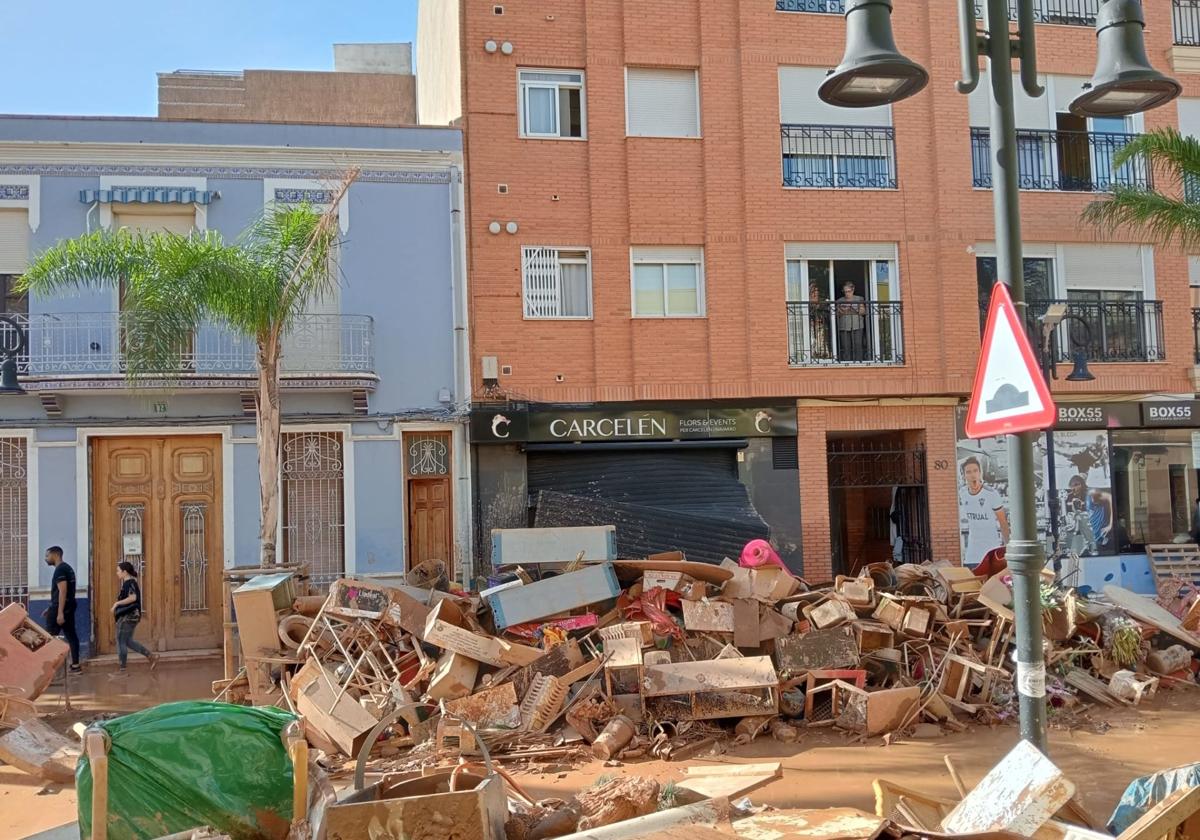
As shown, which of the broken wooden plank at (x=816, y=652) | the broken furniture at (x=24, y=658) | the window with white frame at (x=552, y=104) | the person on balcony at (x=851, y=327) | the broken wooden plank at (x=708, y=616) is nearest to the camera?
the broken wooden plank at (x=816, y=652)

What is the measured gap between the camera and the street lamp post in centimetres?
417

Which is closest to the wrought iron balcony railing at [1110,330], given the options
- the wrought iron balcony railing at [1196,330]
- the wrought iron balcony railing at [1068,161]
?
the wrought iron balcony railing at [1196,330]

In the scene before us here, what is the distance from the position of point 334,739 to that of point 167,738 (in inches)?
144

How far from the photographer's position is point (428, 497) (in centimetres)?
1527

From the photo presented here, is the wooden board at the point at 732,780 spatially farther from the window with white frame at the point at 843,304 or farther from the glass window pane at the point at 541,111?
the glass window pane at the point at 541,111

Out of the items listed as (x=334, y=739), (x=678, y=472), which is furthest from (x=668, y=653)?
(x=678, y=472)

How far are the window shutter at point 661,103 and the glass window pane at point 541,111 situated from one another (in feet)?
4.12

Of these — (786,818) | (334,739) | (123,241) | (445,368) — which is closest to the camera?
(786,818)

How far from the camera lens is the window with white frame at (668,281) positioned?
16.0 meters

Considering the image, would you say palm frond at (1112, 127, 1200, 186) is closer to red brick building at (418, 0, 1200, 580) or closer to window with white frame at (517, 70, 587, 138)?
red brick building at (418, 0, 1200, 580)

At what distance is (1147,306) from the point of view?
17.4 metres

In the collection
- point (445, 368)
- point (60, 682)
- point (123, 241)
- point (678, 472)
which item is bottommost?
point (60, 682)

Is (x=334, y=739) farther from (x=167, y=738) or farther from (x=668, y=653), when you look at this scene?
(x=167, y=738)

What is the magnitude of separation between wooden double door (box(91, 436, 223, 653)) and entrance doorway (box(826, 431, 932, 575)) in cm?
1000
